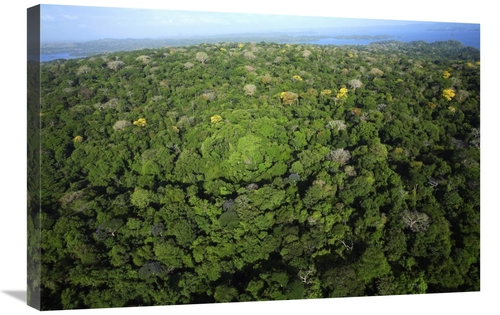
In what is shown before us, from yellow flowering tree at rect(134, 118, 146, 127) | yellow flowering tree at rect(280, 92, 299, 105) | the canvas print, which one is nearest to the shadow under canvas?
the canvas print

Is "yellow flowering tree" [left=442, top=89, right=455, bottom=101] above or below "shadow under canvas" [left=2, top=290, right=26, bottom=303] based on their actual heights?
above

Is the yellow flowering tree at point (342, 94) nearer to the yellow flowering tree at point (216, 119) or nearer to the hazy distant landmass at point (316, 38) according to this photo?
the hazy distant landmass at point (316, 38)

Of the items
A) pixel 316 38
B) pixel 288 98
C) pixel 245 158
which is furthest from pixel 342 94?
pixel 245 158

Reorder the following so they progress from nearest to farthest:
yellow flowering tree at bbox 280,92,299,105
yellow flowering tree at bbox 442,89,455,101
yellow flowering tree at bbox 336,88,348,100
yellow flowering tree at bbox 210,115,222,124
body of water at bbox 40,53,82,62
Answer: body of water at bbox 40,53,82,62
yellow flowering tree at bbox 210,115,222,124
yellow flowering tree at bbox 280,92,299,105
yellow flowering tree at bbox 336,88,348,100
yellow flowering tree at bbox 442,89,455,101

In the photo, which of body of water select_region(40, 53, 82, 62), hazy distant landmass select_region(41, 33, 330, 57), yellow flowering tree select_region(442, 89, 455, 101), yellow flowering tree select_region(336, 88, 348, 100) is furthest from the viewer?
yellow flowering tree select_region(442, 89, 455, 101)

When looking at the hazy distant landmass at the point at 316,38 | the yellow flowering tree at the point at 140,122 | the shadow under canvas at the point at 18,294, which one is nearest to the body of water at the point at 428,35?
the hazy distant landmass at the point at 316,38

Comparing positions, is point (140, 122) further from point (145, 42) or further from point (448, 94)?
point (448, 94)

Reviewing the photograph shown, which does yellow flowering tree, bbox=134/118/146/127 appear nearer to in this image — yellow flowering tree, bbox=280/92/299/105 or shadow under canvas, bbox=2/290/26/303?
yellow flowering tree, bbox=280/92/299/105
